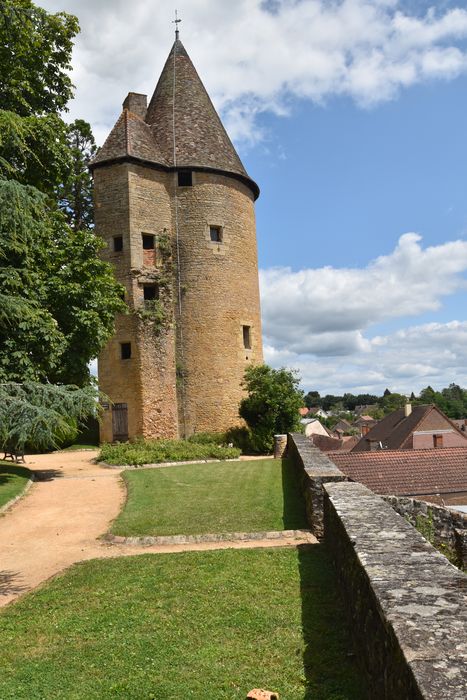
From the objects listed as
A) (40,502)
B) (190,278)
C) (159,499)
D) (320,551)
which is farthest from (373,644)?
(190,278)

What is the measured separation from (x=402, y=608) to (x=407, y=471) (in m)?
13.9

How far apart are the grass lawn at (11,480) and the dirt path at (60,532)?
26 cm

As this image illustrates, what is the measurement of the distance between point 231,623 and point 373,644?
5.79 feet

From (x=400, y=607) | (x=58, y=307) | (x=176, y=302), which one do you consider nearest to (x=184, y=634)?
(x=400, y=607)

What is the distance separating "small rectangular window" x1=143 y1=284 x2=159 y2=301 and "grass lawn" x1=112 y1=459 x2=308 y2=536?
34.7ft

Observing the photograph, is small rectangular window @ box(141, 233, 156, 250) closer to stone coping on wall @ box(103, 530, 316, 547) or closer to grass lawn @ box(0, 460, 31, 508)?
grass lawn @ box(0, 460, 31, 508)

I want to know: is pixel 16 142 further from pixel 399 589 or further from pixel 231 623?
pixel 399 589

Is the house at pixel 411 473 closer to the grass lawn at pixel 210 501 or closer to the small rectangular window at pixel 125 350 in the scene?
the grass lawn at pixel 210 501

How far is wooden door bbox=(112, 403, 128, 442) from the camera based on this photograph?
23.4m

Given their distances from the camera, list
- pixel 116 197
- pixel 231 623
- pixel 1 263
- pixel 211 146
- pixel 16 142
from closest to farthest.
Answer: pixel 231 623, pixel 16 142, pixel 1 263, pixel 116 197, pixel 211 146

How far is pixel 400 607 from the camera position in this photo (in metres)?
2.73

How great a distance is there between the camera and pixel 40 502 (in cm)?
1165

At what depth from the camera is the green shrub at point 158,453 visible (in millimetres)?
17625

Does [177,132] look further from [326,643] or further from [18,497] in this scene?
[326,643]
